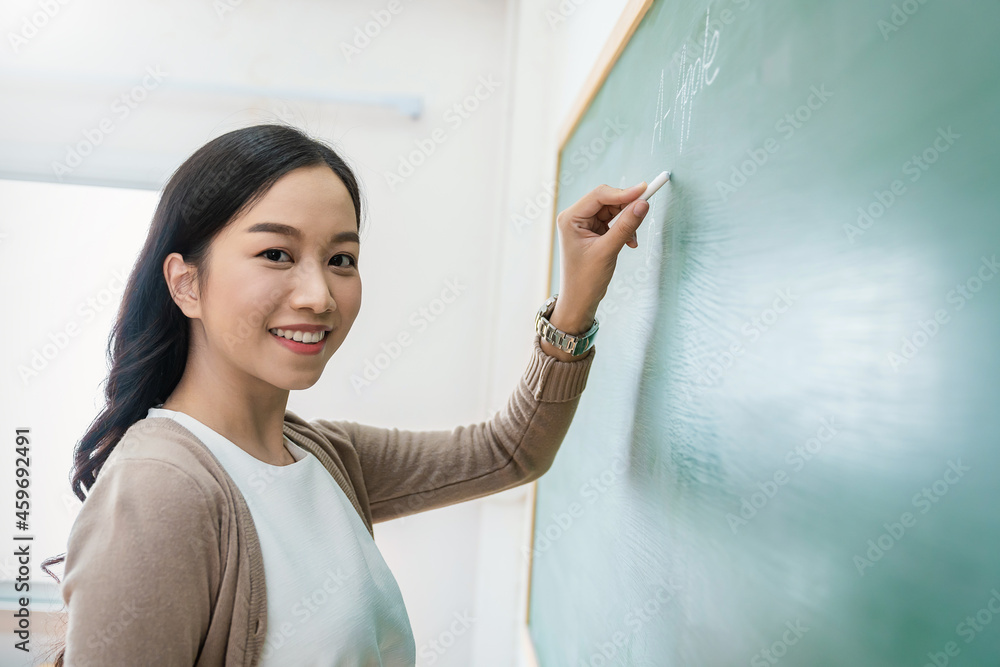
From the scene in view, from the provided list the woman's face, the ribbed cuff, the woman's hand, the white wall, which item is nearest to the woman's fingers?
the woman's hand

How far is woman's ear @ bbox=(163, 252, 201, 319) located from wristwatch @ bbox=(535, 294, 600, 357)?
363mm

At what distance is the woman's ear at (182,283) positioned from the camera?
0.67 meters

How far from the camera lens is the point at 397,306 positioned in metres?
1.77

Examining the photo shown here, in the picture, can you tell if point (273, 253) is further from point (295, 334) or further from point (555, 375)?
point (555, 375)

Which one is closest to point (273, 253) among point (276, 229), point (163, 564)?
point (276, 229)

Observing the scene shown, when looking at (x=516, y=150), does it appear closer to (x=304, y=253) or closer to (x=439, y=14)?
(x=439, y=14)

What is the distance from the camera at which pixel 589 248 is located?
2.30 feet

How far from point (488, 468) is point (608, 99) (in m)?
0.53

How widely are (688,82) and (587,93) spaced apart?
0.45m

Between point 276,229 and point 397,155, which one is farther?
point 397,155

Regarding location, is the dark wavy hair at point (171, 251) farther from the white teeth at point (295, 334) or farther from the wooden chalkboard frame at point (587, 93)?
the wooden chalkboard frame at point (587, 93)

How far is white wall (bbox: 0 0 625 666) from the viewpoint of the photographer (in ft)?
5.43

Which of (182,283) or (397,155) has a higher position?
(397,155)

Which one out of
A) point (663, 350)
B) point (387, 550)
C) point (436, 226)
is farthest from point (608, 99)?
point (387, 550)
